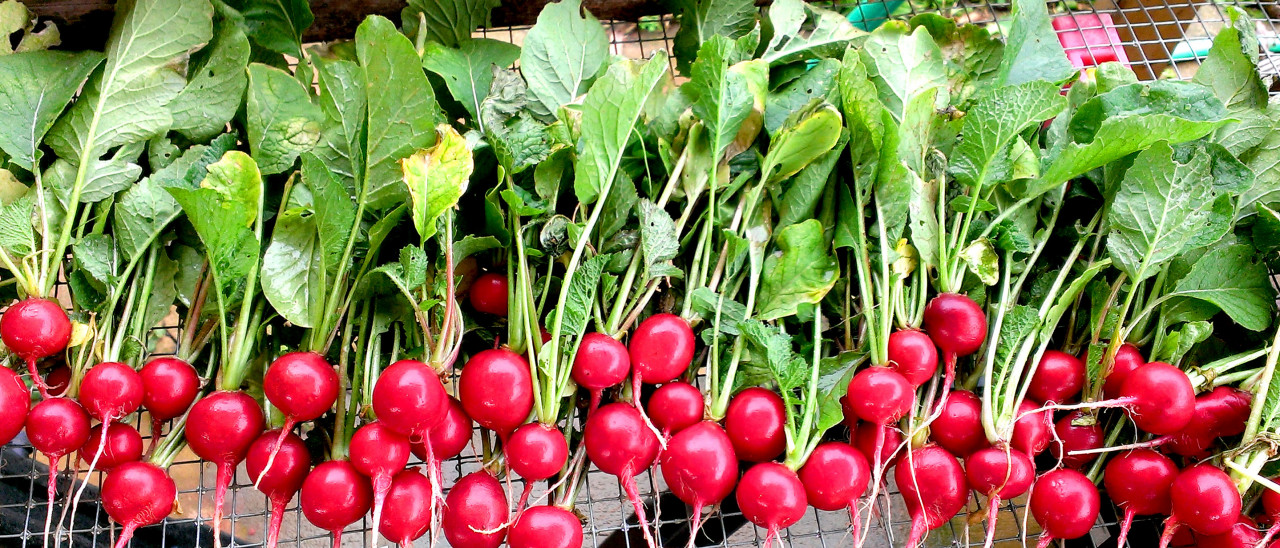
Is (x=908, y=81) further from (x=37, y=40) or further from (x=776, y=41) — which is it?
(x=37, y=40)

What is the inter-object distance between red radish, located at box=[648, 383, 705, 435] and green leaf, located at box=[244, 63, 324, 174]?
0.48 meters

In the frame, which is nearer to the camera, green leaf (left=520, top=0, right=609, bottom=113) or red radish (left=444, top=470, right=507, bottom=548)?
red radish (left=444, top=470, right=507, bottom=548)

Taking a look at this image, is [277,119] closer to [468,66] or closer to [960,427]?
[468,66]

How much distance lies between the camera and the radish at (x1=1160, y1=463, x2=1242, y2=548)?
842mm

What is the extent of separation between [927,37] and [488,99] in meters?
0.53

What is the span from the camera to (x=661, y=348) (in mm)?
871

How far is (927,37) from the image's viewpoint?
992 millimetres

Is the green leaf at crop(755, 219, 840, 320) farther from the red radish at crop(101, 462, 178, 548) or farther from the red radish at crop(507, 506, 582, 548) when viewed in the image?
the red radish at crop(101, 462, 178, 548)

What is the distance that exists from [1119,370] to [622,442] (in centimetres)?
56

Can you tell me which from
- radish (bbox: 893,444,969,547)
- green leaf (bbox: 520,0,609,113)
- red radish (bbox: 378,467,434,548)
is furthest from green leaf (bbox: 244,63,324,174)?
radish (bbox: 893,444,969,547)

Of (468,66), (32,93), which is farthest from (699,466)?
(32,93)

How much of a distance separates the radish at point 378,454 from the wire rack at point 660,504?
15 centimetres

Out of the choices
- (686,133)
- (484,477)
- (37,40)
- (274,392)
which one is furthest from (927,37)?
(37,40)

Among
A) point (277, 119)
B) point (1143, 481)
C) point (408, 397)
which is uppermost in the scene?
point (277, 119)
